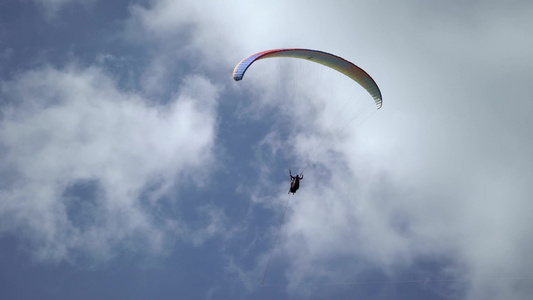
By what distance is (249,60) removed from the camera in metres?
30.2

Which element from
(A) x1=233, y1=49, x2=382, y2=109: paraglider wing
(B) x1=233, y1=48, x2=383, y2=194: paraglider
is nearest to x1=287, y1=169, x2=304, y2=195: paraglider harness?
(B) x1=233, y1=48, x2=383, y2=194: paraglider

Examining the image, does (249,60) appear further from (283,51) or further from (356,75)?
(356,75)

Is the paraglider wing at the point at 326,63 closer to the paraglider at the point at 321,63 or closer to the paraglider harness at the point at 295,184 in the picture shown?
the paraglider at the point at 321,63

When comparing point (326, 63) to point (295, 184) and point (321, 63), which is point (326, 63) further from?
point (295, 184)

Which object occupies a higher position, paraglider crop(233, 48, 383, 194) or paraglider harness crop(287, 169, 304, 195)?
paraglider crop(233, 48, 383, 194)

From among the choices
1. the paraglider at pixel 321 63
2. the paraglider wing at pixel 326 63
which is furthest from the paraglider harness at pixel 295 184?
the paraglider wing at pixel 326 63

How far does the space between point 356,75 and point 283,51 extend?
21.8ft

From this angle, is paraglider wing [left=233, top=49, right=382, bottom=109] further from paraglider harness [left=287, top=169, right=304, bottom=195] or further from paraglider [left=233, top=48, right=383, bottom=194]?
paraglider harness [left=287, top=169, right=304, bottom=195]

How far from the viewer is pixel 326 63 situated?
1331 inches

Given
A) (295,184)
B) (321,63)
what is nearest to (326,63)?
(321,63)

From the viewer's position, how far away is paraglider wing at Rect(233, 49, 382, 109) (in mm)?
30153

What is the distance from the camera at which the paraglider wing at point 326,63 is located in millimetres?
30153

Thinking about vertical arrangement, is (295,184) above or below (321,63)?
below

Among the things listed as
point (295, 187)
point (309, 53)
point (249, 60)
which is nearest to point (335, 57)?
point (309, 53)
